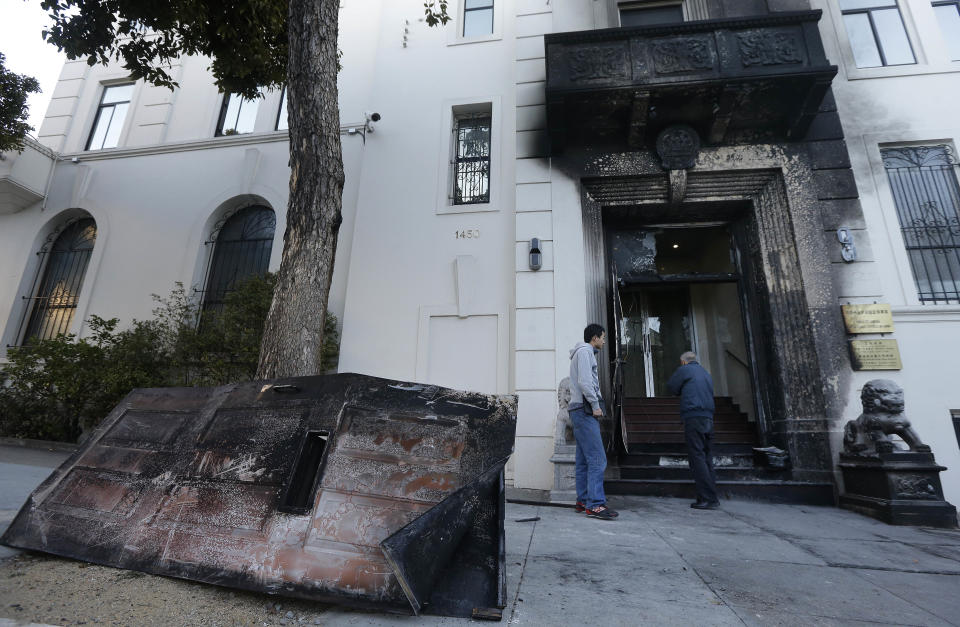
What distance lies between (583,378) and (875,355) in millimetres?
4566

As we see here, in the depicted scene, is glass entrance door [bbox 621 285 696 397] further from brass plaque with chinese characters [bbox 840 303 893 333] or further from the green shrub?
Result: the green shrub

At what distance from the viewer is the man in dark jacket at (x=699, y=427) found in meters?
5.14

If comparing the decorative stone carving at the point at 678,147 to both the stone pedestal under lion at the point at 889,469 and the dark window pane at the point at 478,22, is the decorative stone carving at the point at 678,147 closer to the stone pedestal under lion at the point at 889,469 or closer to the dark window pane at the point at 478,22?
the stone pedestal under lion at the point at 889,469

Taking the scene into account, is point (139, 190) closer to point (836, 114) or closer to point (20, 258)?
point (20, 258)

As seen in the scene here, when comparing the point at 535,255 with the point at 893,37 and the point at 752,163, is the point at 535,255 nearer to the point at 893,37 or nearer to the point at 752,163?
the point at 752,163

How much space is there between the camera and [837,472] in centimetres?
564

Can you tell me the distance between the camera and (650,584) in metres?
2.35

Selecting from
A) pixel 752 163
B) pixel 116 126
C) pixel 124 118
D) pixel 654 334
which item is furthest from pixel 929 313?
pixel 116 126

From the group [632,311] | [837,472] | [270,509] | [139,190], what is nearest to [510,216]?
[632,311]

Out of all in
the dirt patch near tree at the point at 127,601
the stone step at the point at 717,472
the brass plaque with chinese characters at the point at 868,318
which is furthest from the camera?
the brass plaque with chinese characters at the point at 868,318

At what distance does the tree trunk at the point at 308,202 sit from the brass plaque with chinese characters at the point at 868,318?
6988 millimetres

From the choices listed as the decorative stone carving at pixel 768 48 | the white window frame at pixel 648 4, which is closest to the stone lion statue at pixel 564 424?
the decorative stone carving at pixel 768 48

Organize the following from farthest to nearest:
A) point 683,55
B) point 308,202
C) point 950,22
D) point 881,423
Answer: point 950,22
point 683,55
point 881,423
point 308,202

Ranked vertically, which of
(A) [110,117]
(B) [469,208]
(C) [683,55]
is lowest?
(B) [469,208]
